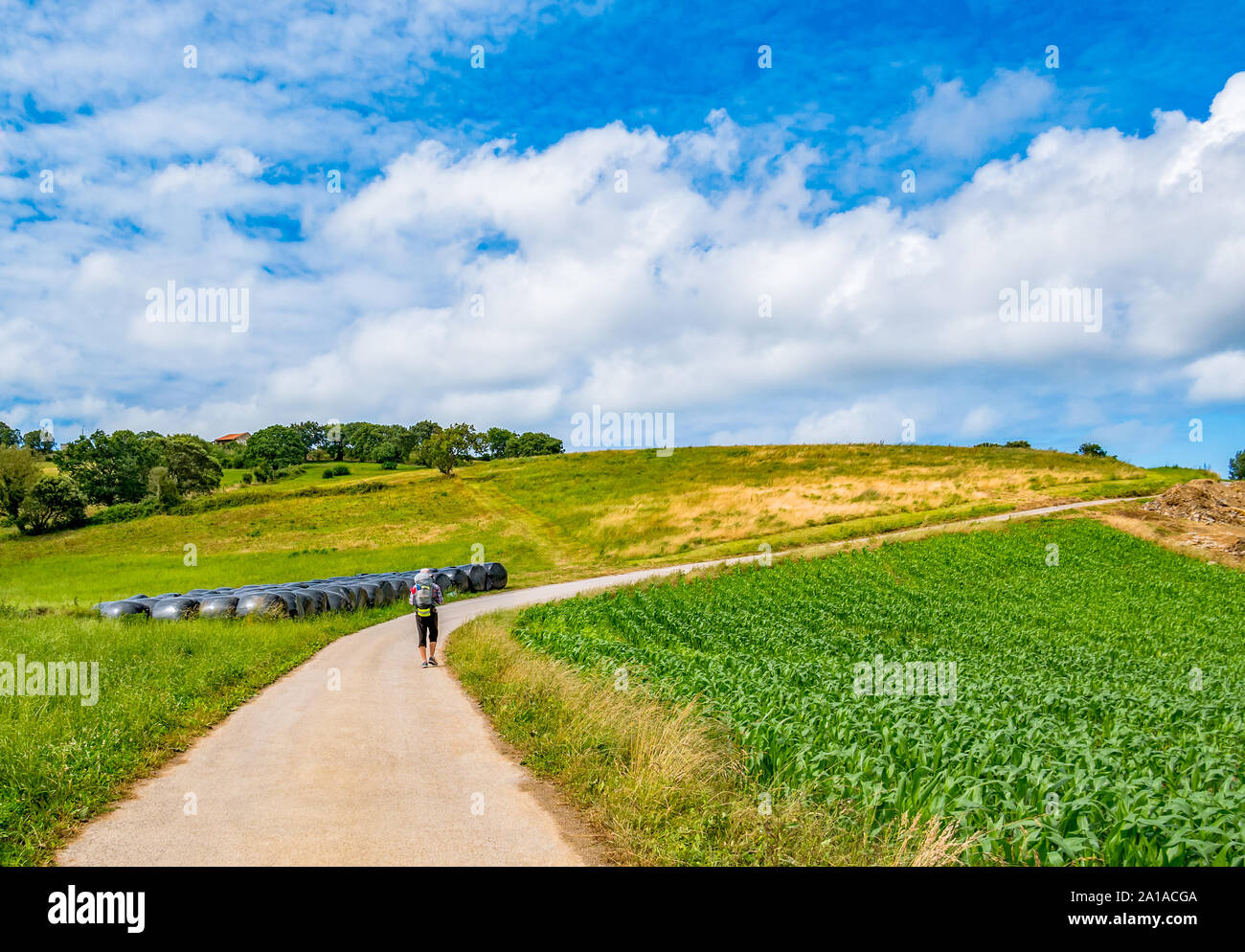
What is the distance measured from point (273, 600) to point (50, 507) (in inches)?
2557

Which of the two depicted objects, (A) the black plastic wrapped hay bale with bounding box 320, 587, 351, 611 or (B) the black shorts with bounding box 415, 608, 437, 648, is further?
(A) the black plastic wrapped hay bale with bounding box 320, 587, 351, 611

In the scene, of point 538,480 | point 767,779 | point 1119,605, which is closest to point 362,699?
point 767,779

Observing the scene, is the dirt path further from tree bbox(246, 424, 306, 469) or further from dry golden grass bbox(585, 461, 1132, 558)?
tree bbox(246, 424, 306, 469)

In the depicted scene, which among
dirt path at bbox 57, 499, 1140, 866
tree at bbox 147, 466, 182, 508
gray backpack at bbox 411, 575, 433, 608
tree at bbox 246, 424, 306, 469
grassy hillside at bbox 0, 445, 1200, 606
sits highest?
tree at bbox 246, 424, 306, 469

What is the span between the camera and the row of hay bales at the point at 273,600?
23.9 m

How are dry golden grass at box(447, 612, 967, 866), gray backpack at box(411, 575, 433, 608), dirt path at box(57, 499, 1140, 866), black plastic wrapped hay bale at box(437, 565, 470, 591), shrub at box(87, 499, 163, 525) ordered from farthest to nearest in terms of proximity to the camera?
shrub at box(87, 499, 163, 525) < black plastic wrapped hay bale at box(437, 565, 470, 591) < gray backpack at box(411, 575, 433, 608) < dirt path at box(57, 499, 1140, 866) < dry golden grass at box(447, 612, 967, 866)

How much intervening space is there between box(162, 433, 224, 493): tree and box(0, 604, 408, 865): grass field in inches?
3078

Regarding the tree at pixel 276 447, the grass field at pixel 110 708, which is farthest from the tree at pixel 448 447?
the grass field at pixel 110 708

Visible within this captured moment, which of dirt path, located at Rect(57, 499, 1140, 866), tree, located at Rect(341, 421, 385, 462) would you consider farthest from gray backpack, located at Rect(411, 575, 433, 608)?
tree, located at Rect(341, 421, 385, 462)

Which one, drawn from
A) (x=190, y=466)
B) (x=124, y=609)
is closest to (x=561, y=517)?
(x=124, y=609)

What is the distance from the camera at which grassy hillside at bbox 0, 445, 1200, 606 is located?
4644 centimetres

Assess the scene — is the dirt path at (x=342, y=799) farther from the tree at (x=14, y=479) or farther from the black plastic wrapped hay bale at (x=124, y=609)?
the tree at (x=14, y=479)
